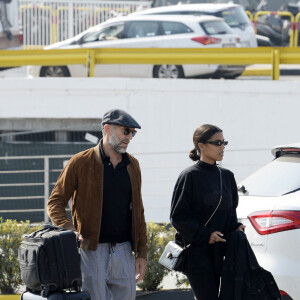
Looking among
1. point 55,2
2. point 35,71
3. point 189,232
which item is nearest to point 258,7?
point 55,2

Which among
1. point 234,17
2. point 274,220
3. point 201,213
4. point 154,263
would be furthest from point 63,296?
point 234,17

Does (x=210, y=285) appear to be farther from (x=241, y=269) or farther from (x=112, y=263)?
(x=112, y=263)

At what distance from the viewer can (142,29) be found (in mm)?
18484

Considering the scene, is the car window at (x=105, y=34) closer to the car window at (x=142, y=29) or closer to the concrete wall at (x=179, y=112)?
the car window at (x=142, y=29)

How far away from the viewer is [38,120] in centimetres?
1427

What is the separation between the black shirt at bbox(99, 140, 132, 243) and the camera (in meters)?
5.37

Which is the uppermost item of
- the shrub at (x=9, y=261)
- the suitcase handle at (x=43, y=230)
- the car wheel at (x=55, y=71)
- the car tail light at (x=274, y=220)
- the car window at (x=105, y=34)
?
the car window at (x=105, y=34)

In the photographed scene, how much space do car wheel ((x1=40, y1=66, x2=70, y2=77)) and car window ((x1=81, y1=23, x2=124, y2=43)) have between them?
1334 mm

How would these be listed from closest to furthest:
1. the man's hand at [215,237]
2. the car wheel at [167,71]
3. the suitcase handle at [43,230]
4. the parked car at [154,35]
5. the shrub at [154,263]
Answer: the suitcase handle at [43,230] < the man's hand at [215,237] < the shrub at [154,263] < the car wheel at [167,71] < the parked car at [154,35]

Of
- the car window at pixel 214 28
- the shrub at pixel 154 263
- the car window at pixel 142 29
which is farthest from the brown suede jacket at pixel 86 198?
the car window at pixel 142 29

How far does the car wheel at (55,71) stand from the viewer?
17234 millimetres

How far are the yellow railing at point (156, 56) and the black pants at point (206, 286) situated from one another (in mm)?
8468

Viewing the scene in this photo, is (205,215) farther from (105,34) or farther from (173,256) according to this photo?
(105,34)

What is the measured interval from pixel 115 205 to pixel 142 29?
1343 cm
